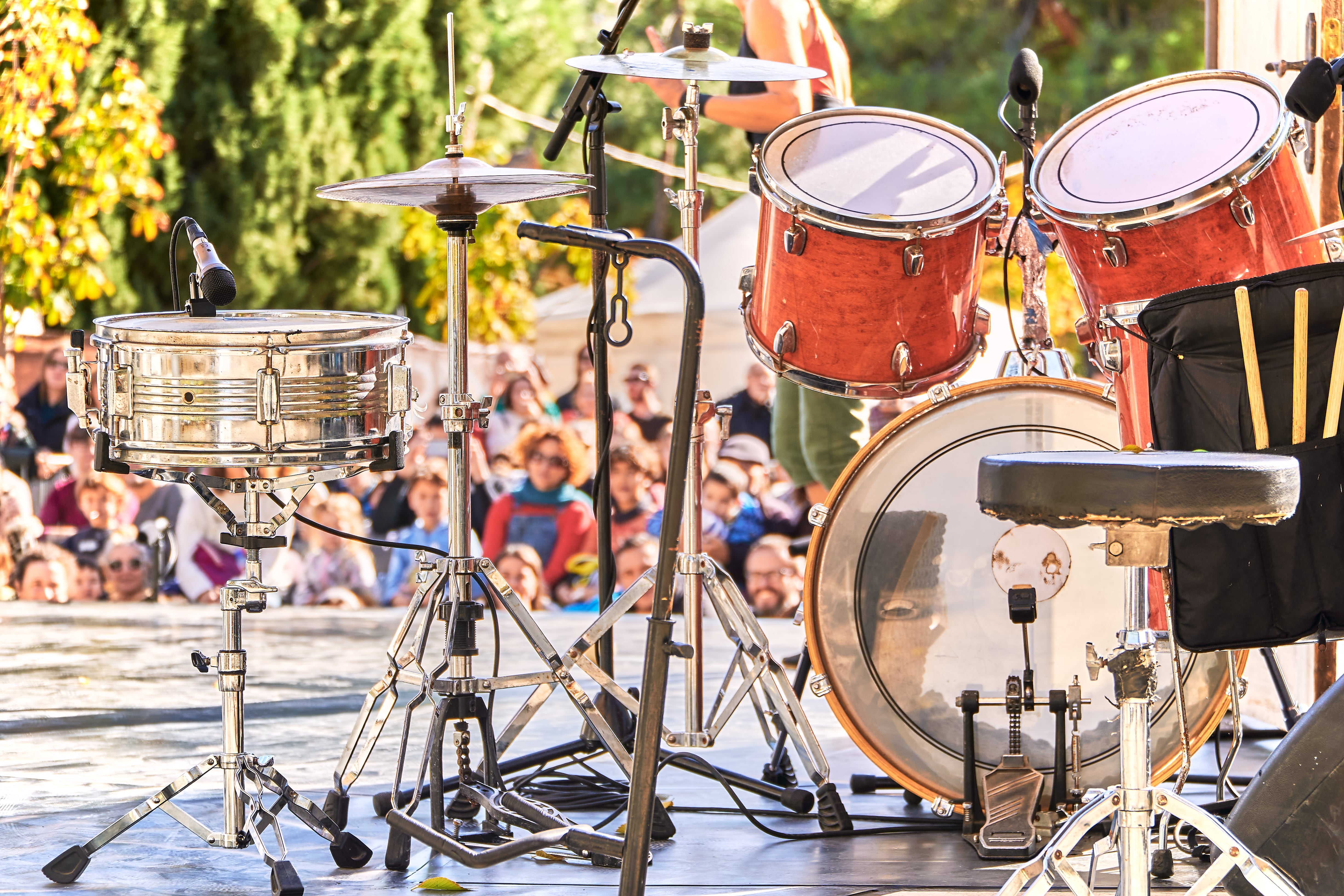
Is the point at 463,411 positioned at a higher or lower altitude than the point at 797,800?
higher

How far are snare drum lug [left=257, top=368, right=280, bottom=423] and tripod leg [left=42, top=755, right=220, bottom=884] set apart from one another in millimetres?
680

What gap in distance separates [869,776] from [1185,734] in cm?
96

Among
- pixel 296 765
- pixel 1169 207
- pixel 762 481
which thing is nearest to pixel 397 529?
pixel 762 481

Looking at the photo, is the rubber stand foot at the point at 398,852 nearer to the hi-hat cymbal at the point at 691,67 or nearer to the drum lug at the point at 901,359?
the drum lug at the point at 901,359

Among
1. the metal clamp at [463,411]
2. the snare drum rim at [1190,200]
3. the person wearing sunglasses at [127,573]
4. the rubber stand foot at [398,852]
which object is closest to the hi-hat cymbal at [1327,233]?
the snare drum rim at [1190,200]

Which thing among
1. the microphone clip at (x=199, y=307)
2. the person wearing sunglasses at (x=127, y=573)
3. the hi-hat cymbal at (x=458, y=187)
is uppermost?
the hi-hat cymbal at (x=458, y=187)

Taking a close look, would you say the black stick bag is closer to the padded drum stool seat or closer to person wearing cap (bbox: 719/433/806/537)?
the padded drum stool seat

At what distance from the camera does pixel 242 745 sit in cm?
308

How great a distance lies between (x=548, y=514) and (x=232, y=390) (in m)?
3.57

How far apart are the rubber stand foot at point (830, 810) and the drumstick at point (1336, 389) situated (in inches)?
50.0

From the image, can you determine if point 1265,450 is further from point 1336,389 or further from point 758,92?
point 758,92

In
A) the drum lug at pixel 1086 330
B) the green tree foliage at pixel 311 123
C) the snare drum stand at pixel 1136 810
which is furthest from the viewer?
the green tree foliage at pixel 311 123

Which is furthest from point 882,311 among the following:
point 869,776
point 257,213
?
point 257,213

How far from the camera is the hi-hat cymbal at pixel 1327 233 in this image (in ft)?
9.62
